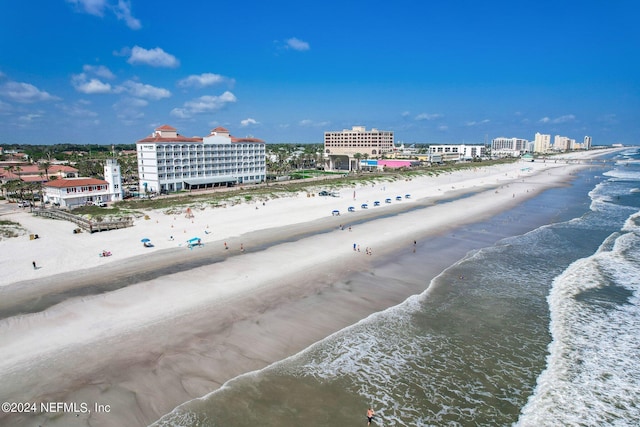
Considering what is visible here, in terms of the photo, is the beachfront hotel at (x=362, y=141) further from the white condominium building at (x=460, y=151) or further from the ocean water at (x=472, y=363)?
the ocean water at (x=472, y=363)

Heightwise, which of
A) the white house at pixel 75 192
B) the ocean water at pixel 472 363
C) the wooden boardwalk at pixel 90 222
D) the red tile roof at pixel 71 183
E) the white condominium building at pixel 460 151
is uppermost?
the white condominium building at pixel 460 151

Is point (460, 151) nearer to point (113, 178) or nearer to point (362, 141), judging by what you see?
point (362, 141)

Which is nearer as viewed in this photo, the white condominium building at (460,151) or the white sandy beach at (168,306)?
the white sandy beach at (168,306)

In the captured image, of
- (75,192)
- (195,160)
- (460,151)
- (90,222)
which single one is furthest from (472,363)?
(460,151)

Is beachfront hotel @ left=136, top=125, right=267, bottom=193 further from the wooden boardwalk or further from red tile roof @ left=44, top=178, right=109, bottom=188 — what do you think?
the wooden boardwalk

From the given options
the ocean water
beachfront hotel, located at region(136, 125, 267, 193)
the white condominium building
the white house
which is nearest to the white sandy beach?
the ocean water

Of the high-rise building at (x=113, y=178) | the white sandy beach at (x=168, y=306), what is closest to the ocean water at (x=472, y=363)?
the white sandy beach at (x=168, y=306)

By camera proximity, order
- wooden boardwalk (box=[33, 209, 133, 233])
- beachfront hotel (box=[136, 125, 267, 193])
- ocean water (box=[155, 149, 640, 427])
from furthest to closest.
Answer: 1. beachfront hotel (box=[136, 125, 267, 193])
2. wooden boardwalk (box=[33, 209, 133, 233])
3. ocean water (box=[155, 149, 640, 427])
